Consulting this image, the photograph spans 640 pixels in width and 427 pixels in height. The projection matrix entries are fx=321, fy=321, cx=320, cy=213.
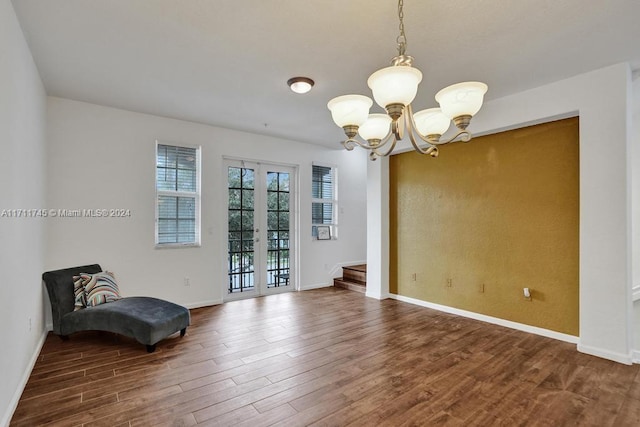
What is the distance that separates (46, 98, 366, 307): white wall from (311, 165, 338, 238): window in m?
0.85

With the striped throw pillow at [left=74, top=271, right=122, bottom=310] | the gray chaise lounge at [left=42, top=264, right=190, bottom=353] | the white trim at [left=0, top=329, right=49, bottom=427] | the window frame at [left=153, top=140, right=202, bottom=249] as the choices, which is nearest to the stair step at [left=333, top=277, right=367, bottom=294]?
the window frame at [left=153, top=140, right=202, bottom=249]

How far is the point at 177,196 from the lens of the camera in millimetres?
4672

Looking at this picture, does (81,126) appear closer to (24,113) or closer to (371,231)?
(24,113)

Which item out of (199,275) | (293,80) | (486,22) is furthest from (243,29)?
(199,275)

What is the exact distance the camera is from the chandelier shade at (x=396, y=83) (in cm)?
172

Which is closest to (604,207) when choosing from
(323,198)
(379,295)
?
(379,295)

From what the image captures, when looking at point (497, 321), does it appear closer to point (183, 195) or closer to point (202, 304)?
point (202, 304)

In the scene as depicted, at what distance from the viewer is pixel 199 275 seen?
4816 millimetres

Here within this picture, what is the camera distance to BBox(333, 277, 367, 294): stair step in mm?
5770

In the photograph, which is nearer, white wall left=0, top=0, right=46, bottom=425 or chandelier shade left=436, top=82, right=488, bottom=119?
chandelier shade left=436, top=82, right=488, bottom=119

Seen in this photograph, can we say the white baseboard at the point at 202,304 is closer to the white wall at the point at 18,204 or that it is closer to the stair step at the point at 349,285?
the white wall at the point at 18,204

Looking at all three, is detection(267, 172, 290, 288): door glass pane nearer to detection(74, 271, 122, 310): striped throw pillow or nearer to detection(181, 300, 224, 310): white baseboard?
detection(181, 300, 224, 310): white baseboard

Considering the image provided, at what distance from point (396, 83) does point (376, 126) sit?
532 mm

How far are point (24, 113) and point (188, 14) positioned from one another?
1681 millimetres
